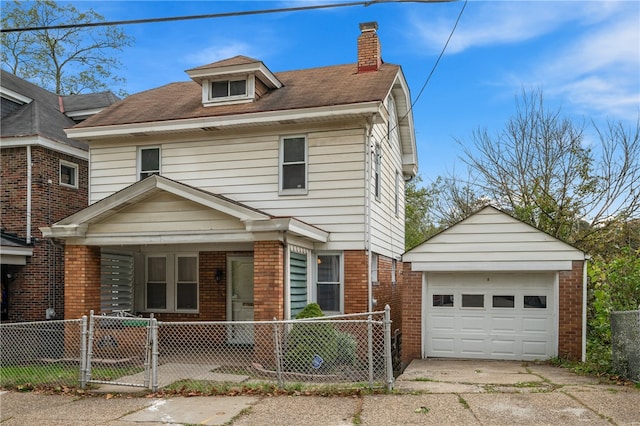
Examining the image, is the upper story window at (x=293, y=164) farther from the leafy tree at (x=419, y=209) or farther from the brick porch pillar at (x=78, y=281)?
the leafy tree at (x=419, y=209)

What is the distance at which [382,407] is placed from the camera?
7.56m

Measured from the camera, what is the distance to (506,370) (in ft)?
36.2

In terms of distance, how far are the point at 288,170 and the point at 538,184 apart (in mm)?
10316

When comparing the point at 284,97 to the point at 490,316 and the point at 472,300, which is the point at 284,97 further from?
the point at 490,316

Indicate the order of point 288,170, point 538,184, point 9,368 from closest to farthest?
1. point 9,368
2. point 288,170
3. point 538,184

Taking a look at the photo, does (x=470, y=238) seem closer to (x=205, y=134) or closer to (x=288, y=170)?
(x=288, y=170)

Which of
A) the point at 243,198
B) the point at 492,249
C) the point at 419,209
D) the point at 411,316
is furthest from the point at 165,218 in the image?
the point at 419,209

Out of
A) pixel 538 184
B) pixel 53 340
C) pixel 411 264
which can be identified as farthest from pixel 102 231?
pixel 538 184

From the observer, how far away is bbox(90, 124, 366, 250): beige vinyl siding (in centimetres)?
1300

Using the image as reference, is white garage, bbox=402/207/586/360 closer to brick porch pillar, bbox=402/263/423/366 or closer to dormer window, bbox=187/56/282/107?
brick porch pillar, bbox=402/263/423/366

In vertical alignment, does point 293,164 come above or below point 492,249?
above

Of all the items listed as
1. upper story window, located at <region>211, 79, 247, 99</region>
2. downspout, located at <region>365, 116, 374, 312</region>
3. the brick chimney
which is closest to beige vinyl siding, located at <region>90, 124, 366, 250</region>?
downspout, located at <region>365, 116, 374, 312</region>

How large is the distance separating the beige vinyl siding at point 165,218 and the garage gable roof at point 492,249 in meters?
4.37

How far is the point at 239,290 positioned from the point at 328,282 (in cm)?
268
